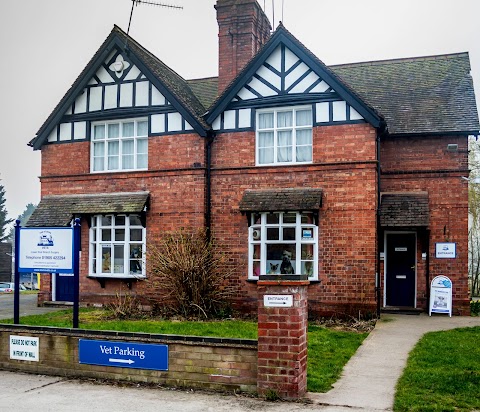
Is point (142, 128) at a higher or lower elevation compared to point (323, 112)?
lower

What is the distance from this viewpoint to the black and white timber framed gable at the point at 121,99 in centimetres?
1786

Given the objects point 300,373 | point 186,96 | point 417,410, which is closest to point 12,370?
point 300,373

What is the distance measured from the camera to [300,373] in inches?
314

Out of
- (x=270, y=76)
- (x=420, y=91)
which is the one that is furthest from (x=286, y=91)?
(x=420, y=91)

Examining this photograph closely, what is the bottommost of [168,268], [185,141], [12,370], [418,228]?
[12,370]

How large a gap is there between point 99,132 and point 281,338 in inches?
506

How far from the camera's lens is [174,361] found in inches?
339

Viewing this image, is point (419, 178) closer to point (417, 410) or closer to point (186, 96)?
point (186, 96)

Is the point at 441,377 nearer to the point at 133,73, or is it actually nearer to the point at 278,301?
the point at 278,301

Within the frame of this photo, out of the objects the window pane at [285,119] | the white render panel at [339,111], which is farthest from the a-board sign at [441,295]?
the window pane at [285,119]

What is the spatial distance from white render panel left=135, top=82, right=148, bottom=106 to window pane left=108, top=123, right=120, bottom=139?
1089mm

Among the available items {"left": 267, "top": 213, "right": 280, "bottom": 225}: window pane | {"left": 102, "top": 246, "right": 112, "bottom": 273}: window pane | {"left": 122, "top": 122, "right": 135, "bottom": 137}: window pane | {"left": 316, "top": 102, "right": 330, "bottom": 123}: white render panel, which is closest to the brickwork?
{"left": 316, "top": 102, "right": 330, "bottom": 123}: white render panel

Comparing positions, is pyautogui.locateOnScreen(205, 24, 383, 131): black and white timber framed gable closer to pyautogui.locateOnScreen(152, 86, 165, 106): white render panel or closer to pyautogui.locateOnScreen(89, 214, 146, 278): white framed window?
pyautogui.locateOnScreen(152, 86, 165, 106): white render panel

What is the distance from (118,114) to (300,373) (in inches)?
491
